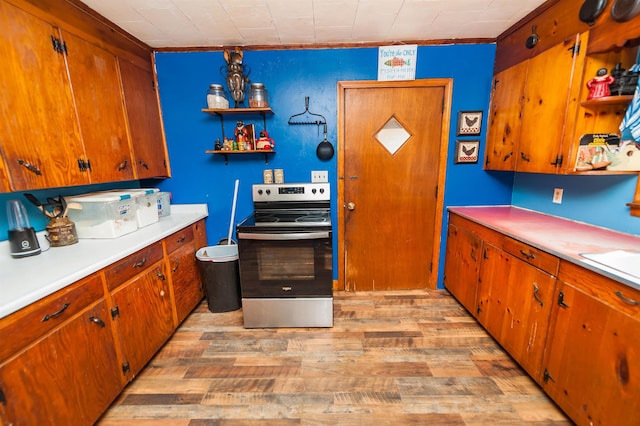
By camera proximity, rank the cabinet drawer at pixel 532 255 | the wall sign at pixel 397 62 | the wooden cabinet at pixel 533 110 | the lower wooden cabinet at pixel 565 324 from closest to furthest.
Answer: the lower wooden cabinet at pixel 565 324, the cabinet drawer at pixel 532 255, the wooden cabinet at pixel 533 110, the wall sign at pixel 397 62

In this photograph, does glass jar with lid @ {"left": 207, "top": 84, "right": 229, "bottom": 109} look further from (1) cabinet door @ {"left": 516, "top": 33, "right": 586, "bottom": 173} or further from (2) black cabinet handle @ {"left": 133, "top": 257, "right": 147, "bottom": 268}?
(1) cabinet door @ {"left": 516, "top": 33, "right": 586, "bottom": 173}

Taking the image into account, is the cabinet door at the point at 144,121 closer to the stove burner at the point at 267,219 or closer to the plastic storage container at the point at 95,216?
the plastic storage container at the point at 95,216

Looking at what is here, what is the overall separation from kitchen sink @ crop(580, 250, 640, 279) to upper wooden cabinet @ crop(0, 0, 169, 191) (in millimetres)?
2793

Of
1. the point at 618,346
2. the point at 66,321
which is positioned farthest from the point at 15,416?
the point at 618,346

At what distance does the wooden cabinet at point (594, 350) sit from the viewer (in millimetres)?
1054

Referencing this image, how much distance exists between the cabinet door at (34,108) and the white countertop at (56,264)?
382mm

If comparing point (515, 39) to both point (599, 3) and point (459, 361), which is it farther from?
point (459, 361)

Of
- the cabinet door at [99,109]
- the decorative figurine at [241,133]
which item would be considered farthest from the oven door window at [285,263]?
the cabinet door at [99,109]

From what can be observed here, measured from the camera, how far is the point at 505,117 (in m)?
2.16

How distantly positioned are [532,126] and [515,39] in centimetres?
76

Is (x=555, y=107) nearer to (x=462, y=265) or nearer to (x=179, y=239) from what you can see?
(x=462, y=265)

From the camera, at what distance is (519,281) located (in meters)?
1.64

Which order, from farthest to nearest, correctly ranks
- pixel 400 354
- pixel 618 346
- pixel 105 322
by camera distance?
pixel 400 354
pixel 105 322
pixel 618 346

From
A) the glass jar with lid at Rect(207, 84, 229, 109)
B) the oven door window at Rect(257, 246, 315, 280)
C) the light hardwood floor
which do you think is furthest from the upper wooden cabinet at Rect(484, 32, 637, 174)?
the glass jar with lid at Rect(207, 84, 229, 109)
